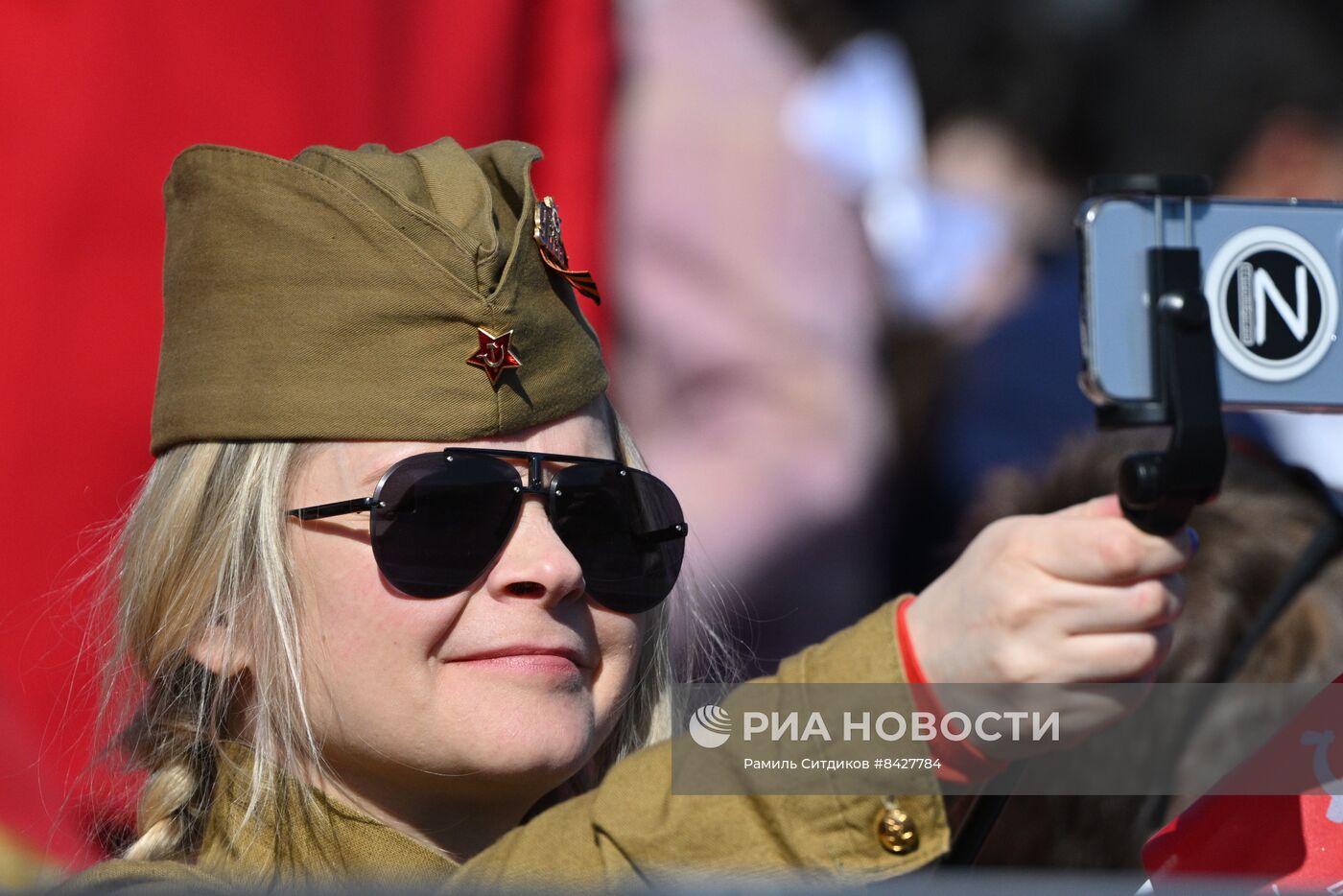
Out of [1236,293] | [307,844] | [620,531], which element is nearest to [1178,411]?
[1236,293]

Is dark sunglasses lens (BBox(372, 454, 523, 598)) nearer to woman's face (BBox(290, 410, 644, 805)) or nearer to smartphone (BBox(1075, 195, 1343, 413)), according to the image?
woman's face (BBox(290, 410, 644, 805))

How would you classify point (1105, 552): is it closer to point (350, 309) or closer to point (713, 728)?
point (713, 728)

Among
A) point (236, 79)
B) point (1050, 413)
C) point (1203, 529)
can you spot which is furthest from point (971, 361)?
point (236, 79)

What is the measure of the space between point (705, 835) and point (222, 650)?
583mm

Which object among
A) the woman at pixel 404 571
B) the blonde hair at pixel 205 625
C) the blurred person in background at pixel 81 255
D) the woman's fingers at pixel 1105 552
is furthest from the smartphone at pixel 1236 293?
the blurred person in background at pixel 81 255

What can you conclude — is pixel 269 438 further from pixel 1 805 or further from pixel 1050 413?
pixel 1050 413

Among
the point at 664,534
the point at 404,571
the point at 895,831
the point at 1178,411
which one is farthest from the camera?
the point at 664,534

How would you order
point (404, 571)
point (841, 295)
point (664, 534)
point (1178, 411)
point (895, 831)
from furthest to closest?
point (841, 295)
point (664, 534)
point (404, 571)
point (895, 831)
point (1178, 411)

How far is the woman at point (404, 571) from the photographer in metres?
1.37

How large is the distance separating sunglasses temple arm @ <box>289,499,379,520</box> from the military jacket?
0.33m

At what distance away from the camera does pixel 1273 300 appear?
45.8 inches

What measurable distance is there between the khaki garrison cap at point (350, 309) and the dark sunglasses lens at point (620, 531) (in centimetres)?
9

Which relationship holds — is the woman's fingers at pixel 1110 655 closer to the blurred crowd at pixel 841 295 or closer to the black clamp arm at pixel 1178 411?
the black clamp arm at pixel 1178 411

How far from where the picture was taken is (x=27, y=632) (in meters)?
2.16
